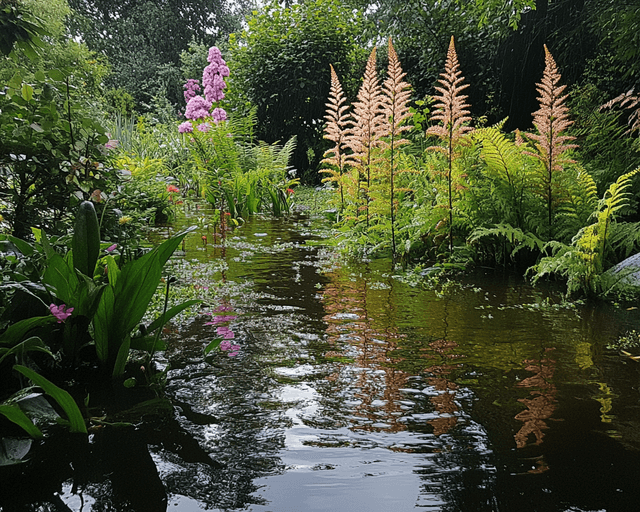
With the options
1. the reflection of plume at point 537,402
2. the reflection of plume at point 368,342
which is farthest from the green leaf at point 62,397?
the reflection of plume at point 537,402

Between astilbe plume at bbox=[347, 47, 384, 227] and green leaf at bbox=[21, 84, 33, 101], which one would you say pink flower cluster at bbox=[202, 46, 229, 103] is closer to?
astilbe plume at bbox=[347, 47, 384, 227]

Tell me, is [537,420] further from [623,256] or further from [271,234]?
[271,234]

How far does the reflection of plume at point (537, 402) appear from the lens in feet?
4.98

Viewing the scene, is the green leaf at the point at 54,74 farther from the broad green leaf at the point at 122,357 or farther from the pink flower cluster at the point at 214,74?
the pink flower cluster at the point at 214,74

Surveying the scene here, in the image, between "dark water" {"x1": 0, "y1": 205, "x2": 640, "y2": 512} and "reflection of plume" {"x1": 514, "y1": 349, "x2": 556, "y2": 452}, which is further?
"reflection of plume" {"x1": 514, "y1": 349, "x2": 556, "y2": 452}

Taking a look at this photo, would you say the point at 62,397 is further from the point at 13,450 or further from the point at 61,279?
the point at 61,279

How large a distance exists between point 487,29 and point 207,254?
8.12 m

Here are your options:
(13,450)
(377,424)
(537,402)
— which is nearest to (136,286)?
(13,450)

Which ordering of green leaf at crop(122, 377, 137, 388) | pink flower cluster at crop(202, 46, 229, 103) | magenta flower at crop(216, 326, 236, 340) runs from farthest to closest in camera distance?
pink flower cluster at crop(202, 46, 229, 103) < magenta flower at crop(216, 326, 236, 340) < green leaf at crop(122, 377, 137, 388)

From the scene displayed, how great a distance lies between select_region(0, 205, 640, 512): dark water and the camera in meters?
1.25

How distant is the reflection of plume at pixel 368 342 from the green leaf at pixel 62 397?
30.9 inches

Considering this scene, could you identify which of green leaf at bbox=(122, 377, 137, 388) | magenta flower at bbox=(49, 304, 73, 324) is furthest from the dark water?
magenta flower at bbox=(49, 304, 73, 324)

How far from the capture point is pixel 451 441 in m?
1.49

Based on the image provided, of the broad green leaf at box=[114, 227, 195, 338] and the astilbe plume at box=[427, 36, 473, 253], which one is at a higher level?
the astilbe plume at box=[427, 36, 473, 253]
